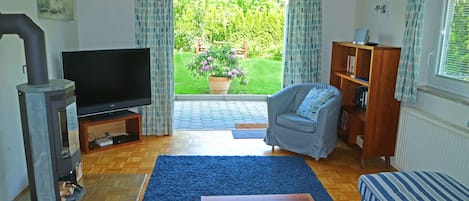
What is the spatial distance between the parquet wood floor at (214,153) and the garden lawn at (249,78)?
232 cm

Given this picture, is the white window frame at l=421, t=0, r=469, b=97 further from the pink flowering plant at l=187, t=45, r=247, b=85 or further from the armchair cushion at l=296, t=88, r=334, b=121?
the pink flowering plant at l=187, t=45, r=247, b=85

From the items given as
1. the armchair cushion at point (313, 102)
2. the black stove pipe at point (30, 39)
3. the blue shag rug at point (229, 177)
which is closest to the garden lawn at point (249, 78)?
the armchair cushion at point (313, 102)

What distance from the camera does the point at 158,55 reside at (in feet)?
14.2

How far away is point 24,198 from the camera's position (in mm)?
2867

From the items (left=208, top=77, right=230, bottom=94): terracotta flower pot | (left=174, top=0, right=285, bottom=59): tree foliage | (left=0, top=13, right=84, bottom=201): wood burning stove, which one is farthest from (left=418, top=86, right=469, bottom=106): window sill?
(left=208, top=77, right=230, bottom=94): terracotta flower pot

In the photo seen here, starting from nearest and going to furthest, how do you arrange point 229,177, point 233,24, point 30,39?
point 30,39
point 229,177
point 233,24

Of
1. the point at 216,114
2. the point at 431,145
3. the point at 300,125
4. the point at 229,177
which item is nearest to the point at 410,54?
the point at 431,145

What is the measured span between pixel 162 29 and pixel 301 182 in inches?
91.6

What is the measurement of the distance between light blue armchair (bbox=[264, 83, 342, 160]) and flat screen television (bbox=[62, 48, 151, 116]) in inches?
58.1

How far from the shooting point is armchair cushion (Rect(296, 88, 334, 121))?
3783 millimetres

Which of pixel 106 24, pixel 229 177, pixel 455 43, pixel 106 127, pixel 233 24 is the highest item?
pixel 233 24

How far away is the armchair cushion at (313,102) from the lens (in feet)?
12.4

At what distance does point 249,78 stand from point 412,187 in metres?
5.02

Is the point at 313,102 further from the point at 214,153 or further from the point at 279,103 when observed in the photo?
the point at 214,153
